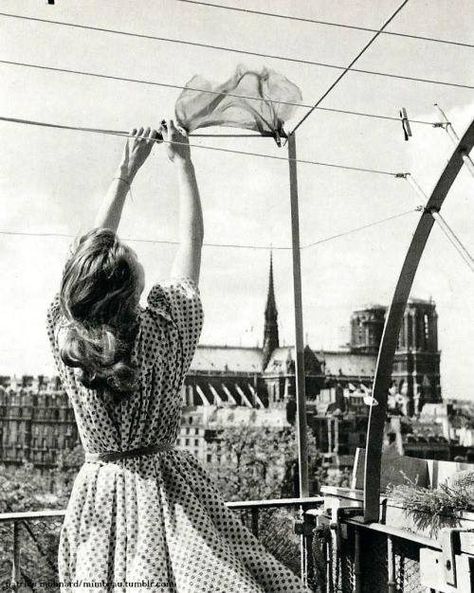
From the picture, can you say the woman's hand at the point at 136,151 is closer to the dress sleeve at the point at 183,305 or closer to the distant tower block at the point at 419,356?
the dress sleeve at the point at 183,305

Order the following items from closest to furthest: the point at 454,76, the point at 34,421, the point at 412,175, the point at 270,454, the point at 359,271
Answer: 1. the point at 412,175
2. the point at 454,76
3. the point at 359,271
4. the point at 270,454
5. the point at 34,421

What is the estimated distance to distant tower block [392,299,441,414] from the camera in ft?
227

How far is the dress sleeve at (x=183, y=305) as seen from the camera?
127 cm

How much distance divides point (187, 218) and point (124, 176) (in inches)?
7.9

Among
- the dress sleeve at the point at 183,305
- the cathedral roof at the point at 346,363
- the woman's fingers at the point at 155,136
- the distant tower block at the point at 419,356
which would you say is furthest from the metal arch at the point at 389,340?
Result: the distant tower block at the point at 419,356

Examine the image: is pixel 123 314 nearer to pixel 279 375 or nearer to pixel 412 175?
pixel 412 175

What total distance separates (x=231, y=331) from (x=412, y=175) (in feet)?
207

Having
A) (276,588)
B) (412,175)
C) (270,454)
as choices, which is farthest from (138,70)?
(270,454)

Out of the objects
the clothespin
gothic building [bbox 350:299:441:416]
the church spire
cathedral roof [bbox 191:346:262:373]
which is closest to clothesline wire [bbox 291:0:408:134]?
the clothespin

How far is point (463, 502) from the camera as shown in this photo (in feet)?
9.04

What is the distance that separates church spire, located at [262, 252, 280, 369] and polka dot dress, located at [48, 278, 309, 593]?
63.6 m

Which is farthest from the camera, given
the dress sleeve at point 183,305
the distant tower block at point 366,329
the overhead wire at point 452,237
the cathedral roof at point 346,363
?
the distant tower block at point 366,329

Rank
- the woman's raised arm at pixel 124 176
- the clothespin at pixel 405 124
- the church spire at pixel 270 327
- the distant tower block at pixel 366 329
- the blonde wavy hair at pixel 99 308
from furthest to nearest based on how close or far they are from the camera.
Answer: the distant tower block at pixel 366 329
the church spire at pixel 270 327
the clothespin at pixel 405 124
the woman's raised arm at pixel 124 176
the blonde wavy hair at pixel 99 308

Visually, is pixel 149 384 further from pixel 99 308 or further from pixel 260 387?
pixel 260 387
